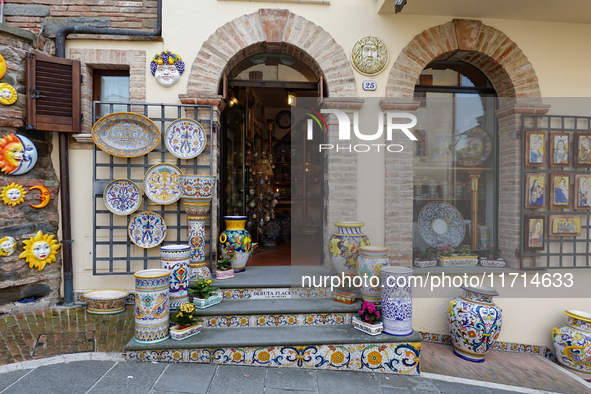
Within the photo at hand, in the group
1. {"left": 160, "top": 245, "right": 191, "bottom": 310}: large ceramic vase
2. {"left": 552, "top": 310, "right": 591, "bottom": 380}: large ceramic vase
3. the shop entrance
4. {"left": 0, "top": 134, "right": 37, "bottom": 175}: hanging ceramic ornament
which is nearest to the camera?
{"left": 160, "top": 245, "right": 191, "bottom": 310}: large ceramic vase

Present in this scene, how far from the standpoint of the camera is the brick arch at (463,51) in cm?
409

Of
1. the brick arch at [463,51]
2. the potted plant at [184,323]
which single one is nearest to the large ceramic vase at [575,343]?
the brick arch at [463,51]

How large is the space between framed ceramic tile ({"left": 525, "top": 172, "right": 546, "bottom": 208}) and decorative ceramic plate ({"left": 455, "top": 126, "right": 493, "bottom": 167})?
2.16 ft

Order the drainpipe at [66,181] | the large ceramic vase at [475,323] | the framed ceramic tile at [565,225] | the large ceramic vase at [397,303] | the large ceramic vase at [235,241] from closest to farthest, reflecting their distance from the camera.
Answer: the large ceramic vase at [397,303], the large ceramic vase at [475,323], the drainpipe at [66,181], the large ceramic vase at [235,241], the framed ceramic tile at [565,225]

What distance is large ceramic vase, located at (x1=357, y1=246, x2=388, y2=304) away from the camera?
3.24m

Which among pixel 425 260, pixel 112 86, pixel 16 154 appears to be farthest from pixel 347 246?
pixel 16 154

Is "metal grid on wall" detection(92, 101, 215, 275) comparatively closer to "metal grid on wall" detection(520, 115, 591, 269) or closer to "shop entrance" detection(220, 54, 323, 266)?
"shop entrance" detection(220, 54, 323, 266)

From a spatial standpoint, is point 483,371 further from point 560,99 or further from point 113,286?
point 113,286

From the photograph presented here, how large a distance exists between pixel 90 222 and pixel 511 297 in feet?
17.5

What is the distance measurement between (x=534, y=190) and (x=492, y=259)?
3.31 feet

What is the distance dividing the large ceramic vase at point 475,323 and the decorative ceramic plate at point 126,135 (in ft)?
13.0

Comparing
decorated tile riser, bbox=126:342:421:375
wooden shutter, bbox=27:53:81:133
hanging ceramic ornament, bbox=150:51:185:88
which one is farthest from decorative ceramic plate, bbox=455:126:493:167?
wooden shutter, bbox=27:53:81:133

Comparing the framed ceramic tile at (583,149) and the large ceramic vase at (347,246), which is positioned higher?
the framed ceramic tile at (583,149)

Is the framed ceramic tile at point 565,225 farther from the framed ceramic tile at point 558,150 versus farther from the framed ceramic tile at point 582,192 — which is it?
the framed ceramic tile at point 558,150
